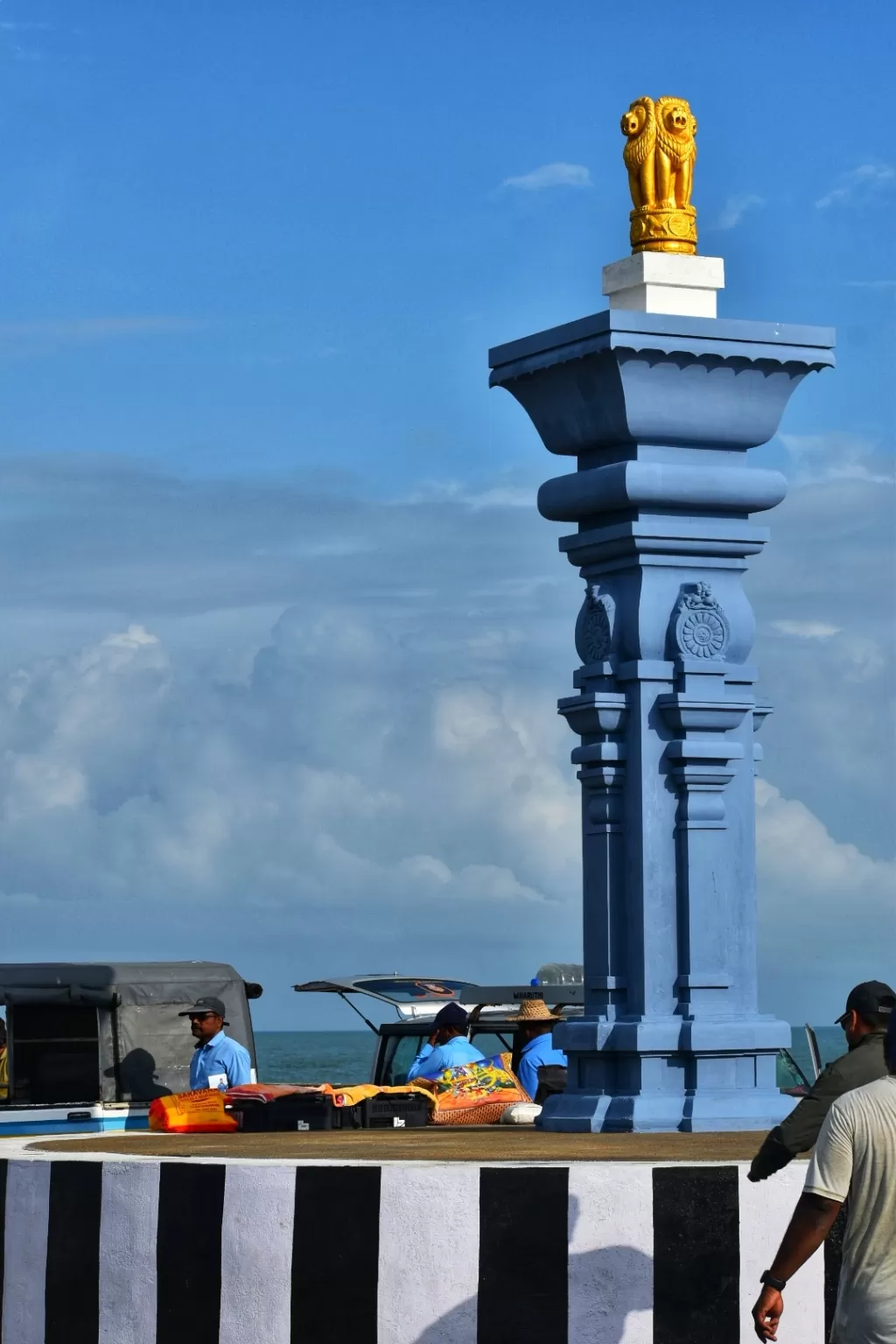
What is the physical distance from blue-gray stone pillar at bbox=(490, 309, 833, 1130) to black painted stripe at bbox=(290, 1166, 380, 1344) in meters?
2.92

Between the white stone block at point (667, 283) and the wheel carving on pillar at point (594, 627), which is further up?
the white stone block at point (667, 283)

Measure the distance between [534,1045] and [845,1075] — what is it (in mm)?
8408

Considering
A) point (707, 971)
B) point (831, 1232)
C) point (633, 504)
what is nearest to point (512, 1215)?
point (831, 1232)

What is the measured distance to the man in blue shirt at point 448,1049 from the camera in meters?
15.6

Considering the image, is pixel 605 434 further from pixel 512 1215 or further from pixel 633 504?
pixel 512 1215

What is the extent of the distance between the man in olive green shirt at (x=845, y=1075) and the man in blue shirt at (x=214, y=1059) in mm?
7475

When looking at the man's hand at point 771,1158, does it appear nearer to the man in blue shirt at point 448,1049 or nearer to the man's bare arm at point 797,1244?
the man's bare arm at point 797,1244

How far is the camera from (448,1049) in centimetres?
1567

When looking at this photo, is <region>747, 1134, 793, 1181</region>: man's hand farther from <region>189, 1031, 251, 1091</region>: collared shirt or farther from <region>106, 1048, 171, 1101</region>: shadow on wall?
<region>106, 1048, 171, 1101</region>: shadow on wall

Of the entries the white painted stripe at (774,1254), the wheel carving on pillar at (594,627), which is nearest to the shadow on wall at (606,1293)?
the white painted stripe at (774,1254)

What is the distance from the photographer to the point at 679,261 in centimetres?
1202

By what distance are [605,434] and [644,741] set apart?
5.07 feet

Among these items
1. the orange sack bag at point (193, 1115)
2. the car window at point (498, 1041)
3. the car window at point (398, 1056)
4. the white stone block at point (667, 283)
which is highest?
the white stone block at point (667, 283)

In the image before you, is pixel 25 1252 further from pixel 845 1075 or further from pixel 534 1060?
pixel 534 1060
